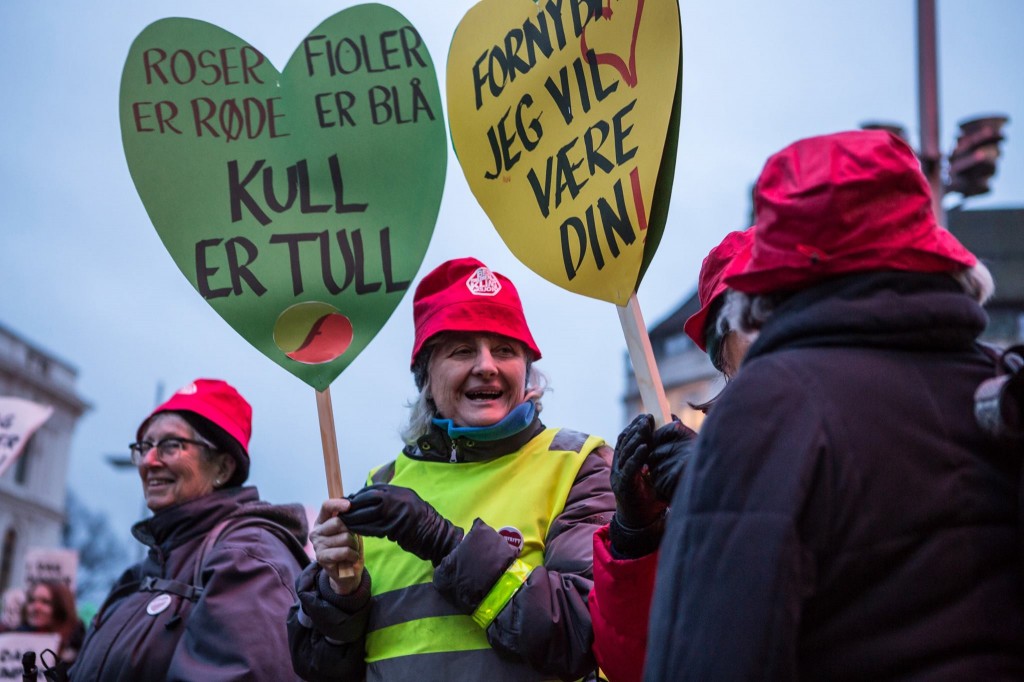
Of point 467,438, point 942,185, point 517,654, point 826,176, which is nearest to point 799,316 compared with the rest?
point 826,176

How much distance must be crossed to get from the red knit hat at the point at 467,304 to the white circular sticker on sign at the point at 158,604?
1258mm

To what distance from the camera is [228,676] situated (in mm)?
3592

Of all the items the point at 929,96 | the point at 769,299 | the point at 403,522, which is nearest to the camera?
the point at 769,299

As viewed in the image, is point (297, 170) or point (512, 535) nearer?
point (512, 535)

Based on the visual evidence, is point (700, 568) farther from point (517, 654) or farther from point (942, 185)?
point (942, 185)

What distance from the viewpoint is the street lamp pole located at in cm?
900

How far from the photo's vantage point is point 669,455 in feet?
7.41

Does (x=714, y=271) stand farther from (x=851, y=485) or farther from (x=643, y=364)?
(x=851, y=485)

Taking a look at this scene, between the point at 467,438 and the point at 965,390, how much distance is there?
5.79ft

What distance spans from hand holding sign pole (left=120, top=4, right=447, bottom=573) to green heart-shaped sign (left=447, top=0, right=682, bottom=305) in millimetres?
280

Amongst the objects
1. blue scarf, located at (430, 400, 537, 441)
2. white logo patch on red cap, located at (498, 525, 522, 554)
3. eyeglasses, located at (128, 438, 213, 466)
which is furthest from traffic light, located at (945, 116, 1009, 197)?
white logo patch on red cap, located at (498, 525, 522, 554)

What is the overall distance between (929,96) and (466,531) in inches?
286

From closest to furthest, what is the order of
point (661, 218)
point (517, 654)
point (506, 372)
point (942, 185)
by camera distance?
1. point (661, 218)
2. point (517, 654)
3. point (506, 372)
4. point (942, 185)

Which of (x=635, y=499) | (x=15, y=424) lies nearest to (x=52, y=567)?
(x=15, y=424)
